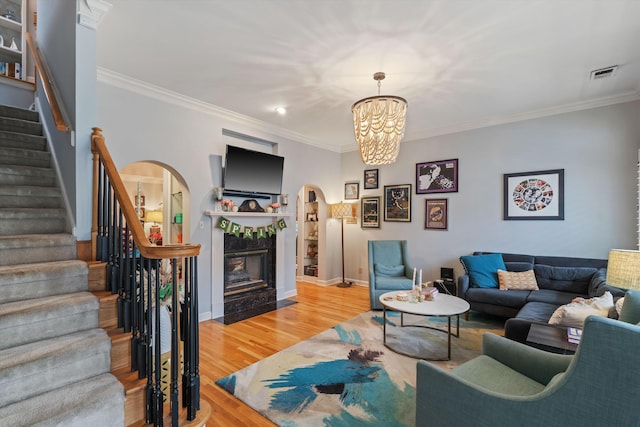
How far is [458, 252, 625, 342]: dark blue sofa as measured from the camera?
344 cm

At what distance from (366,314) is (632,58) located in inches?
156

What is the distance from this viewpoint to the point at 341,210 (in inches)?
240

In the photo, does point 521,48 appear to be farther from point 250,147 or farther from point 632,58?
point 250,147

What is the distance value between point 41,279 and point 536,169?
5500 mm

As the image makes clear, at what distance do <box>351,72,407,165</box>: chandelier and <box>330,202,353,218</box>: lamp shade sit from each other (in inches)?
113

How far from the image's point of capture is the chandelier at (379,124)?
2.86 metres

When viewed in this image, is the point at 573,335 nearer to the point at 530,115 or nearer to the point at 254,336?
the point at 254,336

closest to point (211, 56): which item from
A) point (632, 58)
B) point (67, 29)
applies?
point (67, 29)

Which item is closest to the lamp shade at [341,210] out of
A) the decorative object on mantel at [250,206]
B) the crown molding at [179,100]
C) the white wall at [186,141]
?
the white wall at [186,141]

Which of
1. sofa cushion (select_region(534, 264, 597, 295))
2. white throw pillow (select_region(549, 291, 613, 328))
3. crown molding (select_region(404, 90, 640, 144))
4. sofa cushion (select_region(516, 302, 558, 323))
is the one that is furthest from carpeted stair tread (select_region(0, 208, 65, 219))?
sofa cushion (select_region(534, 264, 597, 295))

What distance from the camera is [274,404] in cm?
224

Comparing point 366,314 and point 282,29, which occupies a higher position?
point 282,29

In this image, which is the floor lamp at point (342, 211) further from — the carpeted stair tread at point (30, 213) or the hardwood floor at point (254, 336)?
the carpeted stair tread at point (30, 213)

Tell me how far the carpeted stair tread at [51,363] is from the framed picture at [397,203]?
4.76 m
